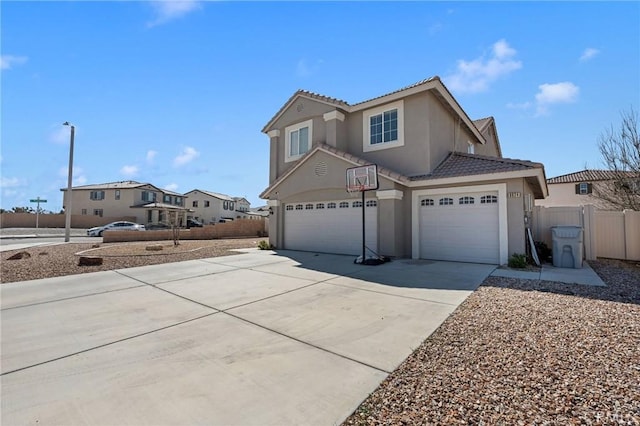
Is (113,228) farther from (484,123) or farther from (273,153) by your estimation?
(484,123)

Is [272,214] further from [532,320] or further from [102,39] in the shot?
[532,320]

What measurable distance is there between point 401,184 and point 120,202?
44.7 metres

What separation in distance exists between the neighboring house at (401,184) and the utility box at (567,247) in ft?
4.39

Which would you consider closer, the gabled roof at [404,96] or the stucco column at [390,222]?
the stucco column at [390,222]

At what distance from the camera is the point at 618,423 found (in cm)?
233

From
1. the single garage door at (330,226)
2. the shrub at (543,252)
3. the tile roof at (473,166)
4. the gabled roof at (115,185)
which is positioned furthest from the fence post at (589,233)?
the gabled roof at (115,185)

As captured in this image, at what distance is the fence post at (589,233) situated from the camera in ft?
38.1

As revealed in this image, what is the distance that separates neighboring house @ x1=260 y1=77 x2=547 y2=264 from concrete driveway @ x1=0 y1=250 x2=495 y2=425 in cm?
371

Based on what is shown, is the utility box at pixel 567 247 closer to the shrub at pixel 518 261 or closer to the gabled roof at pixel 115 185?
the shrub at pixel 518 261

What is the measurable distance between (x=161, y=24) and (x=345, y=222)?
31.7 feet

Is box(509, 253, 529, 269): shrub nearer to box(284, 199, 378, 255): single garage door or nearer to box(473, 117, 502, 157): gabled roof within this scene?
box(284, 199, 378, 255): single garage door

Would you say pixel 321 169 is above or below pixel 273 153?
below

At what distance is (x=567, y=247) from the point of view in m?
9.98

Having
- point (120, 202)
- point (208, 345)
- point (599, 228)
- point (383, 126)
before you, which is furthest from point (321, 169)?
point (120, 202)
